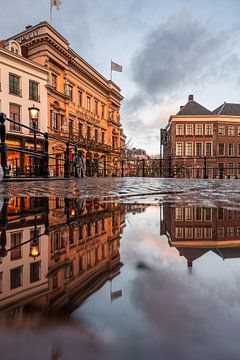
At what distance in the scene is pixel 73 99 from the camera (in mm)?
23094

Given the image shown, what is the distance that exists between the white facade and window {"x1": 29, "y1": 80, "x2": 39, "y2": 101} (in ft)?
0.22

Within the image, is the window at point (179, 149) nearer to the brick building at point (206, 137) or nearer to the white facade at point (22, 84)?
the brick building at point (206, 137)

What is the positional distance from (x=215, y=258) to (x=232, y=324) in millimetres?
260

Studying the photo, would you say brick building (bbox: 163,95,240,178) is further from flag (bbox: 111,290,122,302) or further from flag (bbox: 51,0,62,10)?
flag (bbox: 111,290,122,302)

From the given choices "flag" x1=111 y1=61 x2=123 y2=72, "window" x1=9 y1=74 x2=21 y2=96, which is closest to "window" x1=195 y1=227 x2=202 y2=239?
"window" x1=9 y1=74 x2=21 y2=96

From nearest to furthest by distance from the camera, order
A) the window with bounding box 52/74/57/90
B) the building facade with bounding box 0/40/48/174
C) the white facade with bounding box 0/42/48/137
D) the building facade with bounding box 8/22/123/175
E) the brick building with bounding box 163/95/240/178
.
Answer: the building facade with bounding box 0/40/48/174
the white facade with bounding box 0/42/48/137
the building facade with bounding box 8/22/123/175
the window with bounding box 52/74/57/90
the brick building with bounding box 163/95/240/178

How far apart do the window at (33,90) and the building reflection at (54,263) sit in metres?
19.6

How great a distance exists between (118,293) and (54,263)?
19 cm

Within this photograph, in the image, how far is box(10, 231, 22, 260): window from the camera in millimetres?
584

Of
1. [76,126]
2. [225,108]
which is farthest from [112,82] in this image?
[225,108]

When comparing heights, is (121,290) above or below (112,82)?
below

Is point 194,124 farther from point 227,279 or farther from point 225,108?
point 227,279

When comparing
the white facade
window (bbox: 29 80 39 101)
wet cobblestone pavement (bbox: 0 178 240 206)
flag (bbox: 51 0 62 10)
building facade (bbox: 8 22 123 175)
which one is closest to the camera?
wet cobblestone pavement (bbox: 0 178 240 206)

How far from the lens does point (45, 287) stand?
41 cm
